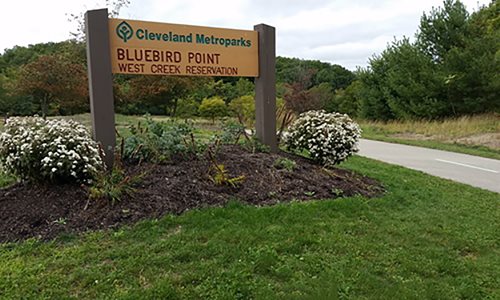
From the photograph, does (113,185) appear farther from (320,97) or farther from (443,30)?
(320,97)

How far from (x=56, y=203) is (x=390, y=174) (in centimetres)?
536

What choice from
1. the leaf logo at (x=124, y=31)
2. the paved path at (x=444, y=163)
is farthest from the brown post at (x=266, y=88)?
the paved path at (x=444, y=163)

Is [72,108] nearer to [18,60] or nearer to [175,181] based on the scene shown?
[18,60]

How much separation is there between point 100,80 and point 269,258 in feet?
10.3

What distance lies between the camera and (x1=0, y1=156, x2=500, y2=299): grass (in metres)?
2.75

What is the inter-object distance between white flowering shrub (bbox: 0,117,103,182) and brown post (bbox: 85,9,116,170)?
0.45 metres

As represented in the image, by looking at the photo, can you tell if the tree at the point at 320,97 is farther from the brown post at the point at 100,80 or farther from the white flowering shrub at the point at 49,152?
the white flowering shrub at the point at 49,152

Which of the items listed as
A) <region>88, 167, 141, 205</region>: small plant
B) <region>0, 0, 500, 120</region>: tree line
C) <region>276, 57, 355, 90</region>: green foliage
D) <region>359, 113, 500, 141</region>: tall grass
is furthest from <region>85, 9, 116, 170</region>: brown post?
<region>276, 57, 355, 90</region>: green foliage

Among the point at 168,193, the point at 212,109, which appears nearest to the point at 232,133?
the point at 168,193

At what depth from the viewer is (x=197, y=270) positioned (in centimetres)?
295

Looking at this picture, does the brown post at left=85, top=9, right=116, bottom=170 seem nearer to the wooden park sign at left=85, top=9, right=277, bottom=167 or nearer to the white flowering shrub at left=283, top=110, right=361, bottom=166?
the wooden park sign at left=85, top=9, right=277, bottom=167

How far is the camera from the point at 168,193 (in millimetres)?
4336

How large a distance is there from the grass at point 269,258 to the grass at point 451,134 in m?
7.52

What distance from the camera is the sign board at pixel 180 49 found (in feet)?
16.9
